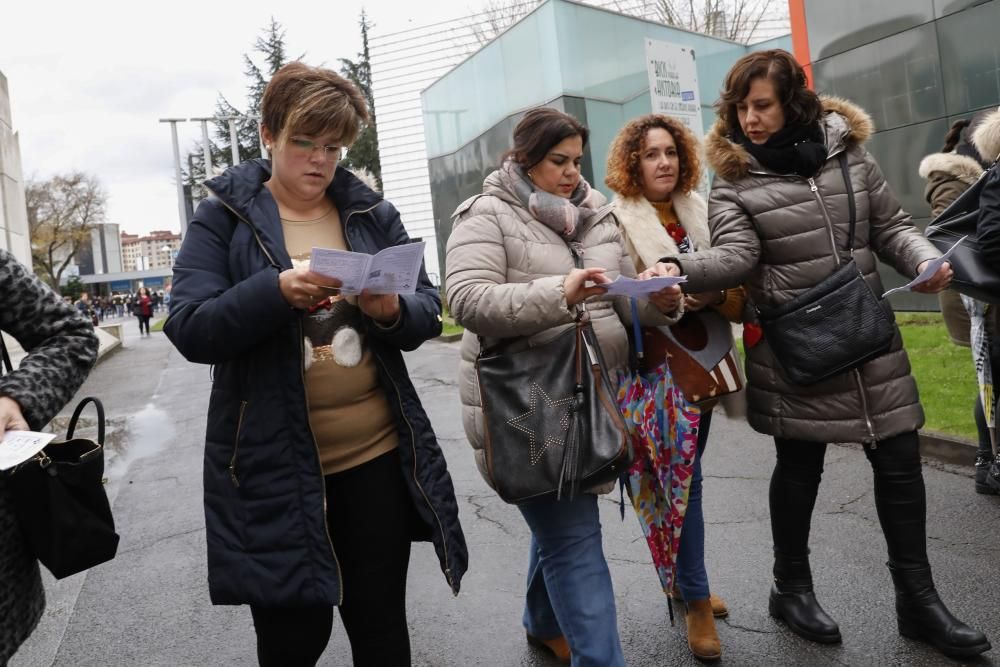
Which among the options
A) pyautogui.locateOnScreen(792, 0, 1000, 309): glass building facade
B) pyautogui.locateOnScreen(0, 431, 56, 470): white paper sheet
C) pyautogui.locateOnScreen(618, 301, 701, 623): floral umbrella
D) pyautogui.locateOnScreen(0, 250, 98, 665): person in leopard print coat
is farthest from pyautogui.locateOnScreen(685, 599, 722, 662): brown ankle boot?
pyautogui.locateOnScreen(792, 0, 1000, 309): glass building facade

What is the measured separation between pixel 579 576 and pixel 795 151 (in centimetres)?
174

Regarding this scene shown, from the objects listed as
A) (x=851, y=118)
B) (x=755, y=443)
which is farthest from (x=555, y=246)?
(x=755, y=443)

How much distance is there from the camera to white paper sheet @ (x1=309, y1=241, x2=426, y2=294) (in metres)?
2.03

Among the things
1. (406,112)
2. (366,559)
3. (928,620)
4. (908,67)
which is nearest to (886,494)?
(928,620)

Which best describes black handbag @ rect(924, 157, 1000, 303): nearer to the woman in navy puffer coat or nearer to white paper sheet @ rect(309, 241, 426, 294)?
the woman in navy puffer coat

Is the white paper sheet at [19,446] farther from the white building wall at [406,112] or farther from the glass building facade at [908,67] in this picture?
the white building wall at [406,112]

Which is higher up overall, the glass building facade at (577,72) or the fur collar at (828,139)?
the glass building facade at (577,72)

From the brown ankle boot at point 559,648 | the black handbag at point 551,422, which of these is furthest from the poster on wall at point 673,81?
the black handbag at point 551,422

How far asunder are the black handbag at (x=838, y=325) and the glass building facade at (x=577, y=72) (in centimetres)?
989

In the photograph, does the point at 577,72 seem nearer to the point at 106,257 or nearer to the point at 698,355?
the point at 698,355

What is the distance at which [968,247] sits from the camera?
3236 mm

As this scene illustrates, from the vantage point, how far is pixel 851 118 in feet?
10.9

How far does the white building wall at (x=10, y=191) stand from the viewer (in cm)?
1894

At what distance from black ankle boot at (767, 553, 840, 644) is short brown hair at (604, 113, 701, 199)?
5.27 feet
